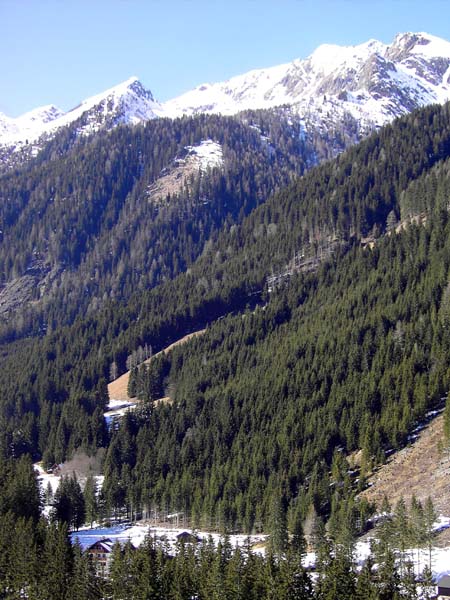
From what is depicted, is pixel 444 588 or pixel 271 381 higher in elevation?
pixel 271 381

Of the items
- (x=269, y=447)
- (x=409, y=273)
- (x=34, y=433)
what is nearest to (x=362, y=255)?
(x=409, y=273)

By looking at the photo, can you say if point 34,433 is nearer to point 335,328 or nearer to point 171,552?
point 335,328

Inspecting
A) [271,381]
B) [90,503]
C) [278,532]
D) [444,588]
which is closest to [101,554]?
[278,532]

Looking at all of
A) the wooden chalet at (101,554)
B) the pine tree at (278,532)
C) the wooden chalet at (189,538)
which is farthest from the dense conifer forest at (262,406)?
the wooden chalet at (101,554)

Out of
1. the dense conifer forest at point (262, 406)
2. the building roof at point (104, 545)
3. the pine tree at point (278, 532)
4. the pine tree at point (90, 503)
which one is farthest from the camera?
the pine tree at point (90, 503)

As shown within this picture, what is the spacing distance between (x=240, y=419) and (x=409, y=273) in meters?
47.3

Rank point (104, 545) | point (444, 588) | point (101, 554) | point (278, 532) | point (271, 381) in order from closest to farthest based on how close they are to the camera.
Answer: point (444, 588) < point (101, 554) < point (278, 532) < point (104, 545) < point (271, 381)

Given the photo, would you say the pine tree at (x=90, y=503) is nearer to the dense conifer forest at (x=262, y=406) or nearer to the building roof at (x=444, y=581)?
the dense conifer forest at (x=262, y=406)

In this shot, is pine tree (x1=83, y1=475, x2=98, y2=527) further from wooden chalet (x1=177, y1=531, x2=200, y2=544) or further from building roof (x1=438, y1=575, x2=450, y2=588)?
building roof (x1=438, y1=575, x2=450, y2=588)

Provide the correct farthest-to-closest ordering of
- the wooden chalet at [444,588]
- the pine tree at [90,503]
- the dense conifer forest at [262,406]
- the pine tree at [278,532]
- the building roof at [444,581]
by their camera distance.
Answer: the pine tree at [90,503] < the pine tree at [278,532] < the dense conifer forest at [262,406] < the building roof at [444,581] < the wooden chalet at [444,588]

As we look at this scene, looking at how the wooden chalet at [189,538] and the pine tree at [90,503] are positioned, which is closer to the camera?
the wooden chalet at [189,538]

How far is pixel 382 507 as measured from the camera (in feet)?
274

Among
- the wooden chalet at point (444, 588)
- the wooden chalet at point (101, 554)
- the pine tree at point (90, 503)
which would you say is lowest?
the wooden chalet at point (444, 588)

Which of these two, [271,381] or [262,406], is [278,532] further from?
[271,381]
